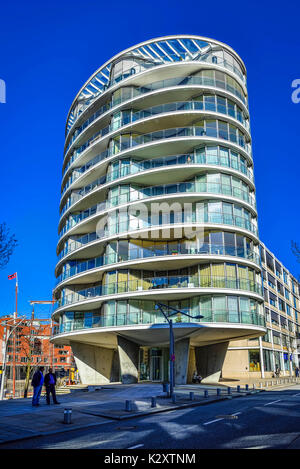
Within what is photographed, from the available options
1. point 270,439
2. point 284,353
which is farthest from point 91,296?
point 284,353

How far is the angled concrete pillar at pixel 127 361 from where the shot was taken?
32469 mm

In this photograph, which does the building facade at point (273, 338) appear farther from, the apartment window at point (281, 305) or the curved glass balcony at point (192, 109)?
the curved glass balcony at point (192, 109)

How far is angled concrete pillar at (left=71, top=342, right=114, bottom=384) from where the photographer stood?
3741 cm

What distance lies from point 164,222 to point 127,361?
38.0 ft

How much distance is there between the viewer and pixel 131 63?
38438 mm

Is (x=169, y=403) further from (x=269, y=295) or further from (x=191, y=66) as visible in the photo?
(x=269, y=295)

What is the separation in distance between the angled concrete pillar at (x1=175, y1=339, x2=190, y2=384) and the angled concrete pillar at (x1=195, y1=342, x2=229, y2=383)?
11.6 feet

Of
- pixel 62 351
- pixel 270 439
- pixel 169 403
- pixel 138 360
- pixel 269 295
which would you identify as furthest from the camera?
pixel 62 351

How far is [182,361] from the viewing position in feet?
103

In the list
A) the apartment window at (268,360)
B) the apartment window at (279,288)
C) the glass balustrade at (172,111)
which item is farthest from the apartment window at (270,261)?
the glass balustrade at (172,111)

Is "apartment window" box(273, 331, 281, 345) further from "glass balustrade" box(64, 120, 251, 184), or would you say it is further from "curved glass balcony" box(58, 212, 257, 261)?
"glass balustrade" box(64, 120, 251, 184)

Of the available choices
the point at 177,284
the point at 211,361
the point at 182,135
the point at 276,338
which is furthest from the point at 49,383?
the point at 276,338

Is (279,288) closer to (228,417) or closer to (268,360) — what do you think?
(268,360)

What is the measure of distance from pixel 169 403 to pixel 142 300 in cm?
1292
